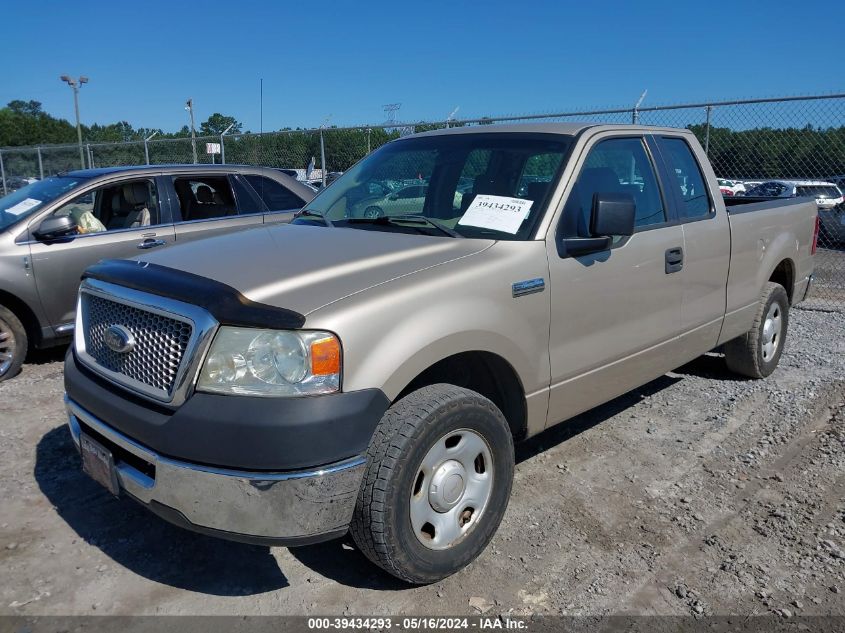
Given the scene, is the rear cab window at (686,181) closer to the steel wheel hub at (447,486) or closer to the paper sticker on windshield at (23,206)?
the steel wheel hub at (447,486)

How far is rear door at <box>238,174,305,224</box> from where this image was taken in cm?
689

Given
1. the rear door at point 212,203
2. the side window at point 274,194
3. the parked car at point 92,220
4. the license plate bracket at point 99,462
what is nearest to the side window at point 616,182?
the license plate bracket at point 99,462

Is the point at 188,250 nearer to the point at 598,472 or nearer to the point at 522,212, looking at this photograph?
the point at 522,212

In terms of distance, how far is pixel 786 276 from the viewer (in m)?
5.83

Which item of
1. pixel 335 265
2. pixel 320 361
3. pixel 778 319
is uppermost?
pixel 335 265

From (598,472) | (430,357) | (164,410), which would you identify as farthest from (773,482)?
(164,410)

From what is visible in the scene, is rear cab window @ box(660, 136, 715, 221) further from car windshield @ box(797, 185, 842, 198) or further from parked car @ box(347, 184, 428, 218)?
car windshield @ box(797, 185, 842, 198)

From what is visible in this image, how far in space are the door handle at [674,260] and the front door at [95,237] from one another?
3.77 m

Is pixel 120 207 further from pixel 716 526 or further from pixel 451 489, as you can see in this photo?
pixel 716 526

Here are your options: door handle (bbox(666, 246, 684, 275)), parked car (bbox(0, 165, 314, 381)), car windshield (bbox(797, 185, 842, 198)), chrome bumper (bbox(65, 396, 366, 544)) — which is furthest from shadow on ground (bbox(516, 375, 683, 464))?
car windshield (bbox(797, 185, 842, 198))

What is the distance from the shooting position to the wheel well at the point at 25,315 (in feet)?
18.7

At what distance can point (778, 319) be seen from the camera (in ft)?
18.8

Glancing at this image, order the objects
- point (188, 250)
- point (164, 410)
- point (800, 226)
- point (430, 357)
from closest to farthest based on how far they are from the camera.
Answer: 1. point (164, 410)
2. point (430, 357)
3. point (188, 250)
4. point (800, 226)

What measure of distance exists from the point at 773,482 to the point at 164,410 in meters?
3.32
